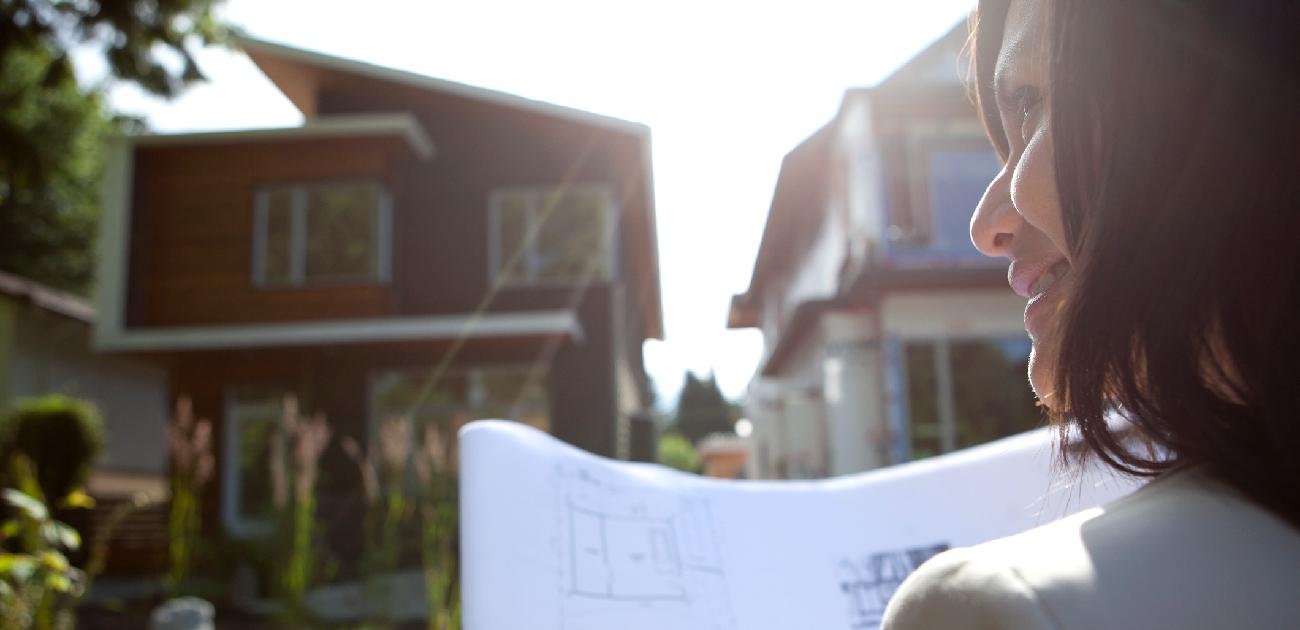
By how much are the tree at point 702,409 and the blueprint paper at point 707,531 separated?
16.4 metres

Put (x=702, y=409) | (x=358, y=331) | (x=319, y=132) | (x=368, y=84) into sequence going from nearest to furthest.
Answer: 1. (x=358, y=331)
2. (x=319, y=132)
3. (x=368, y=84)
4. (x=702, y=409)

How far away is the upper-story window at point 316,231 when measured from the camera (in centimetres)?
1128

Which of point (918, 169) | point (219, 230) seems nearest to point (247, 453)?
point (219, 230)

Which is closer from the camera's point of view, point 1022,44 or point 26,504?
point 1022,44

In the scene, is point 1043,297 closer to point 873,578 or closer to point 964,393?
point 873,578

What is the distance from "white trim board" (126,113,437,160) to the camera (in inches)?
429

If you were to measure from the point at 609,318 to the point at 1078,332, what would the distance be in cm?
1068

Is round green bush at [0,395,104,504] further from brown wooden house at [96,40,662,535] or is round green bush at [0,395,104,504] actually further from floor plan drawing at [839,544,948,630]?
floor plan drawing at [839,544,948,630]

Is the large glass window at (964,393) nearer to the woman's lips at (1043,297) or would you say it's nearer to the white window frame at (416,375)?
the white window frame at (416,375)

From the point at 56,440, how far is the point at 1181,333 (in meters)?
11.5

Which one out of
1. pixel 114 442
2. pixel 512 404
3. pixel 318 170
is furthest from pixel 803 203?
pixel 114 442

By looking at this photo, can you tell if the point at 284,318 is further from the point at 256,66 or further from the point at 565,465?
the point at 565,465

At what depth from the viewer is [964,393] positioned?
9.98 m

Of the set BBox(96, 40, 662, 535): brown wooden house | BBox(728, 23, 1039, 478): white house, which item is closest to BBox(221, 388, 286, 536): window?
BBox(96, 40, 662, 535): brown wooden house
